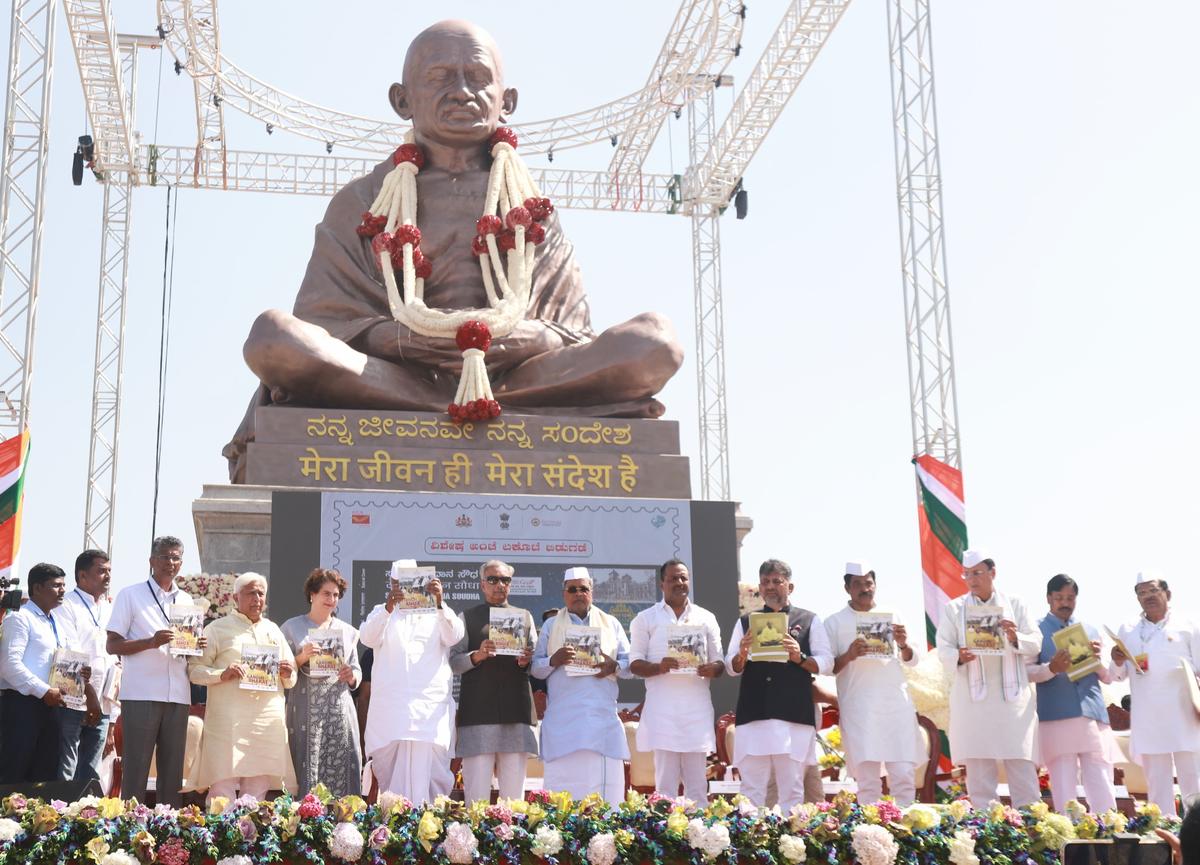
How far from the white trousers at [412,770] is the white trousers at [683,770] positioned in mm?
916

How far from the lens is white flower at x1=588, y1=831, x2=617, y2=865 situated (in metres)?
5.12

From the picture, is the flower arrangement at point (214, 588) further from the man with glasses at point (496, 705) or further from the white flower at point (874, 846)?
the white flower at point (874, 846)

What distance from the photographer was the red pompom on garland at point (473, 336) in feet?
32.1

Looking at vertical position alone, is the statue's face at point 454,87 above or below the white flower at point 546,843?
above

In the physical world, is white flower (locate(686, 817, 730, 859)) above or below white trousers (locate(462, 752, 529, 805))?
below

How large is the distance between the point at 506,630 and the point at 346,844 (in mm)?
1578

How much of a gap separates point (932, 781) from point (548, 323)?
13.9 ft

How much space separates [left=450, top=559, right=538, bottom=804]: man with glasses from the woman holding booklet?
1.52 feet

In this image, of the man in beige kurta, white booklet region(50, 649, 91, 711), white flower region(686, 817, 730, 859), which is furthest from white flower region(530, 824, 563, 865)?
white booklet region(50, 649, 91, 711)

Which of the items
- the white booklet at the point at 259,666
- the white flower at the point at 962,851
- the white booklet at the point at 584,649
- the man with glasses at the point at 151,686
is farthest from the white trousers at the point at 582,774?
the white flower at the point at 962,851

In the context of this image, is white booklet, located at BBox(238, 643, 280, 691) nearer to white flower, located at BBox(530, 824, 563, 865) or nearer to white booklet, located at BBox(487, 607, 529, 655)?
white booklet, located at BBox(487, 607, 529, 655)

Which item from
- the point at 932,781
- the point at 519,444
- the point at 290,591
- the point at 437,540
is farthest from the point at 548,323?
the point at 932,781

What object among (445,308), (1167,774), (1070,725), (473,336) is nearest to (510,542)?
(473,336)

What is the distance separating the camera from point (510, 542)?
898 cm
